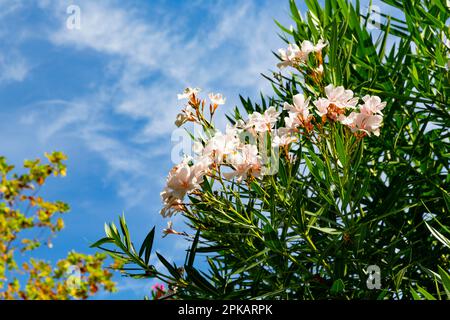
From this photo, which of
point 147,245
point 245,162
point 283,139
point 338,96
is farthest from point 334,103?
point 147,245

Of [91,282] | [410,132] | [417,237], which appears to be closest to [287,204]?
[417,237]

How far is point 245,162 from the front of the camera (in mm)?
1796

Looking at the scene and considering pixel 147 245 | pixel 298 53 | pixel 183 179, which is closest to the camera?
pixel 183 179

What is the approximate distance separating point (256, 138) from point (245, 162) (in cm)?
14

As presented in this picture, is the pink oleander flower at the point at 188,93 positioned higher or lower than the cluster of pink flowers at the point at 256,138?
higher

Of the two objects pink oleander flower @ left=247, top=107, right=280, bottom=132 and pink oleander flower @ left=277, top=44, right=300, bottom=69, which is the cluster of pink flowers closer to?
pink oleander flower @ left=247, top=107, right=280, bottom=132

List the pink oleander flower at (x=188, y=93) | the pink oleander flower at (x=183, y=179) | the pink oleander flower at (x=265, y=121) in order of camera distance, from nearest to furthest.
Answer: the pink oleander flower at (x=183, y=179), the pink oleander flower at (x=265, y=121), the pink oleander flower at (x=188, y=93)

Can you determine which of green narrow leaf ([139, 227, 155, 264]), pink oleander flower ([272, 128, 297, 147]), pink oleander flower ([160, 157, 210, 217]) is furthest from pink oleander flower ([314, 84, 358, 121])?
green narrow leaf ([139, 227, 155, 264])

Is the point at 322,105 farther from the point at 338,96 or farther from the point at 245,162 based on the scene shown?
the point at 245,162

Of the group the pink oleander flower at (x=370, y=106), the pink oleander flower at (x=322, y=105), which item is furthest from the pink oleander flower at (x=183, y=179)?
the pink oleander flower at (x=370, y=106)

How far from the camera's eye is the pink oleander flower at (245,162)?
180cm

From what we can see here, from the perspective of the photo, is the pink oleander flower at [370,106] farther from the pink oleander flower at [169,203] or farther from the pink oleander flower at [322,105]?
the pink oleander flower at [169,203]

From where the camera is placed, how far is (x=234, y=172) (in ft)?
5.98

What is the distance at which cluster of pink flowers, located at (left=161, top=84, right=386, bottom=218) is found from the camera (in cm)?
175
